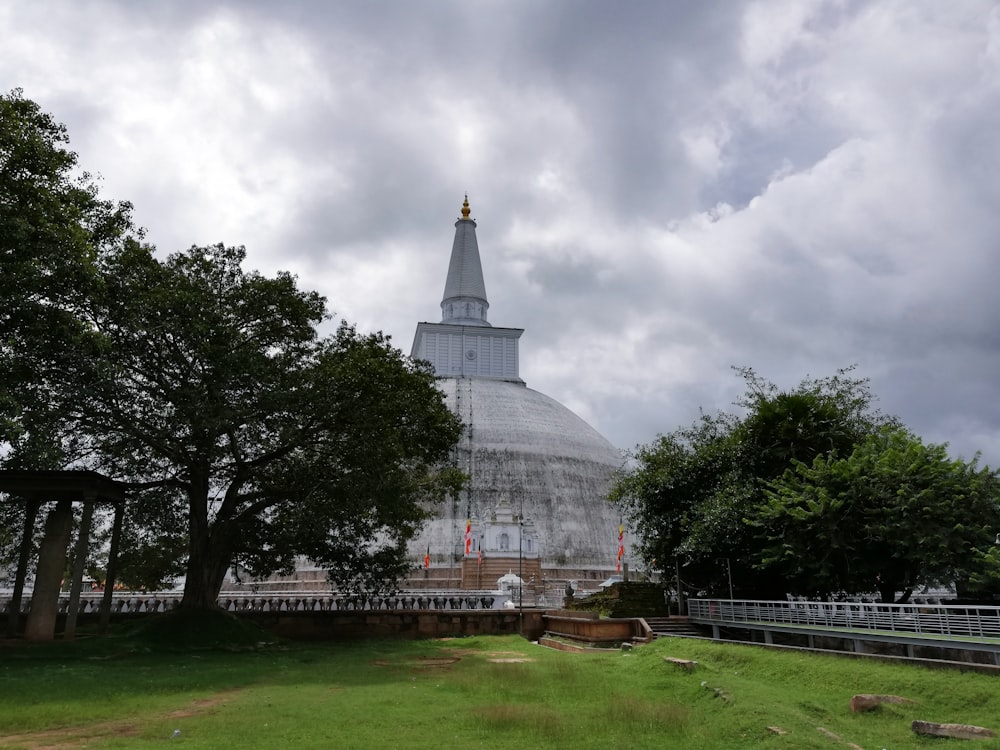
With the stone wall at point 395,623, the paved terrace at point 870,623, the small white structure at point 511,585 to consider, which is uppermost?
the small white structure at point 511,585

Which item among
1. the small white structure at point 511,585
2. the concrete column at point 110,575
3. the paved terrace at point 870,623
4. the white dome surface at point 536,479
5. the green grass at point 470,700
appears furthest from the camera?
the white dome surface at point 536,479

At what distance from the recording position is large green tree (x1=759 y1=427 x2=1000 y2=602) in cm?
1983

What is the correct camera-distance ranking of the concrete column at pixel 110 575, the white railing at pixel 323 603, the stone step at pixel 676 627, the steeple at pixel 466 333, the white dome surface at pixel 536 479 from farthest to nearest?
the steeple at pixel 466 333 → the white dome surface at pixel 536 479 → the white railing at pixel 323 603 → the stone step at pixel 676 627 → the concrete column at pixel 110 575

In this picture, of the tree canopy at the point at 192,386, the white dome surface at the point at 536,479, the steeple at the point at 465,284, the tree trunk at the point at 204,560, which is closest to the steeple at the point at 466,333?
the steeple at the point at 465,284

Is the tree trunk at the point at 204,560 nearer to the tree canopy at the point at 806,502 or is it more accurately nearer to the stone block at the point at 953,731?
the tree canopy at the point at 806,502

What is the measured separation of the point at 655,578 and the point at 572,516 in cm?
708

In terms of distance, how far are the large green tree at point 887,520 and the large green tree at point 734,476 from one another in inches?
60.2

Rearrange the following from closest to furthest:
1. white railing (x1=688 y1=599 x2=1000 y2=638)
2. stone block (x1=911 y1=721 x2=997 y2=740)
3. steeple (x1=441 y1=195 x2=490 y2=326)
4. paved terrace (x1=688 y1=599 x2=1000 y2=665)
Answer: stone block (x1=911 y1=721 x2=997 y2=740) → paved terrace (x1=688 y1=599 x2=1000 y2=665) → white railing (x1=688 y1=599 x2=1000 y2=638) → steeple (x1=441 y1=195 x2=490 y2=326)

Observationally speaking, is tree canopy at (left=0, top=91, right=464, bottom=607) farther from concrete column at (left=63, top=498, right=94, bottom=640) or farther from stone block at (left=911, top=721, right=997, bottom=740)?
stone block at (left=911, top=721, right=997, bottom=740)

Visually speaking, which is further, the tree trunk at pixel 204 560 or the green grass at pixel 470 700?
the tree trunk at pixel 204 560

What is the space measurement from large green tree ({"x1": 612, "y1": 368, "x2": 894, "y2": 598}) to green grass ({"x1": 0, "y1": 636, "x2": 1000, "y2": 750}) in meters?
5.19

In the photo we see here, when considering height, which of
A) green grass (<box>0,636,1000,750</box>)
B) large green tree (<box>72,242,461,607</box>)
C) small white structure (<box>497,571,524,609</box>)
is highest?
large green tree (<box>72,242,461,607</box>)

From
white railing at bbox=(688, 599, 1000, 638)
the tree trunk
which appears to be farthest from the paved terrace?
the tree trunk

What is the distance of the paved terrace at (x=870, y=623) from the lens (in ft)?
50.7
